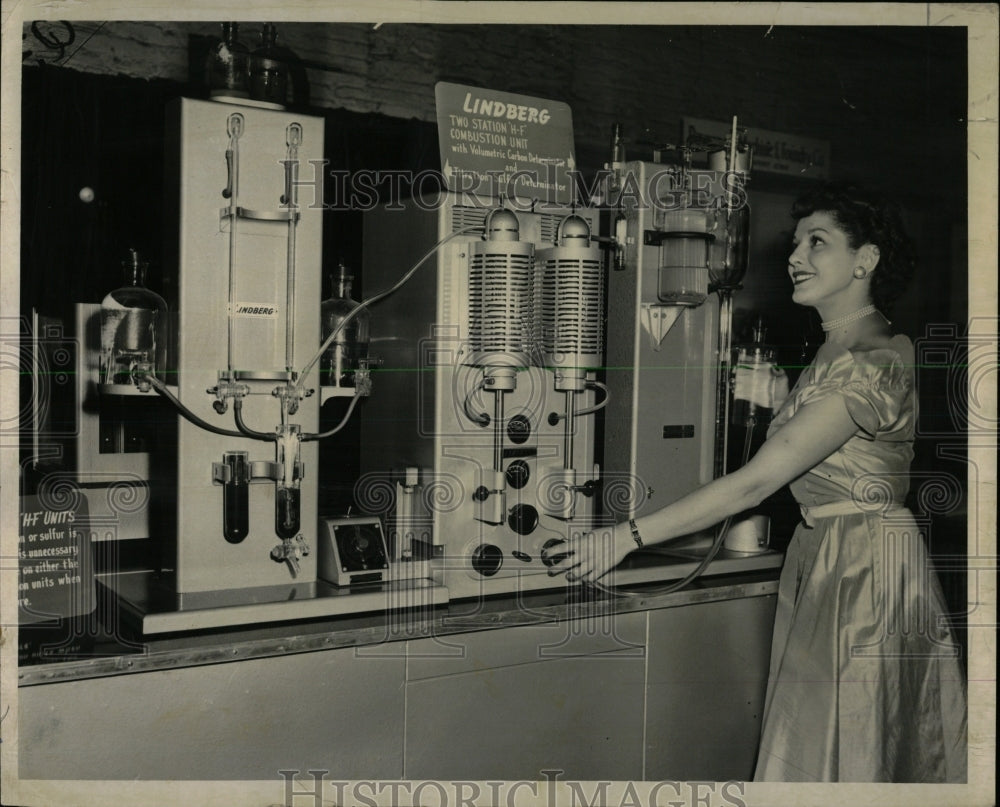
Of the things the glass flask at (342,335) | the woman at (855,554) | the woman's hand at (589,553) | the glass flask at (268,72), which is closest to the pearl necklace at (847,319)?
the woman at (855,554)

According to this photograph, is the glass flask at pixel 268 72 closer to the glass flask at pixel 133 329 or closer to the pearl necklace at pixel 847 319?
the glass flask at pixel 133 329

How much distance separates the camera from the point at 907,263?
2.20 m

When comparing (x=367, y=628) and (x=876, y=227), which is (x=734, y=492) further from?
(x=367, y=628)

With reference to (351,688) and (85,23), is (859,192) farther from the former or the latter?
(85,23)

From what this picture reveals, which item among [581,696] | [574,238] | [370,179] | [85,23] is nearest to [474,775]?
[581,696]

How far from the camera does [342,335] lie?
2.07 meters

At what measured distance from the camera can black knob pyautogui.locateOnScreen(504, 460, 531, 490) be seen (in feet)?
7.05

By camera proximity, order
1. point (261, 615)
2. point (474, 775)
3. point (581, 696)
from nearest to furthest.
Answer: point (261, 615) < point (474, 775) < point (581, 696)

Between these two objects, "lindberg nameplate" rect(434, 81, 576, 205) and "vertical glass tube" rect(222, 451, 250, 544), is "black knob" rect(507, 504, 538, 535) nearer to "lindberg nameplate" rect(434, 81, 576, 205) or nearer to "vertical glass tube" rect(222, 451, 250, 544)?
"vertical glass tube" rect(222, 451, 250, 544)

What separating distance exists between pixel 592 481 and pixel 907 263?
91cm

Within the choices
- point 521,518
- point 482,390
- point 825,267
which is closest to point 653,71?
point 825,267

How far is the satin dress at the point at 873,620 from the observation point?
2.13 metres

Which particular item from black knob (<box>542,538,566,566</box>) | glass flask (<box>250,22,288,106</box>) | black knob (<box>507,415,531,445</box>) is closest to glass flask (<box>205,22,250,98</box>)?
glass flask (<box>250,22,288,106</box>)

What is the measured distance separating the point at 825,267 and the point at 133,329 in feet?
5.22
